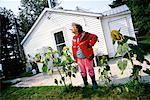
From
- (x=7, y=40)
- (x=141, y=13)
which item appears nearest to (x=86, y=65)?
(x=7, y=40)

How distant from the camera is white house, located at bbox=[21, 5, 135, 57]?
14605 mm

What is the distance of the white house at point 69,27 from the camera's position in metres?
14.6

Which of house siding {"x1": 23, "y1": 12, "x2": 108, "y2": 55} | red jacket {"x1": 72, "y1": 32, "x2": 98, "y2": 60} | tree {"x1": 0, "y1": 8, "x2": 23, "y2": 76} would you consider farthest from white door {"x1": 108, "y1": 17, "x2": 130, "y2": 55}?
tree {"x1": 0, "y1": 8, "x2": 23, "y2": 76}

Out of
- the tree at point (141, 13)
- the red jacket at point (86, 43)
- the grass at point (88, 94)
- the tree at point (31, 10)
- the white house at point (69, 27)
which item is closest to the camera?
the grass at point (88, 94)

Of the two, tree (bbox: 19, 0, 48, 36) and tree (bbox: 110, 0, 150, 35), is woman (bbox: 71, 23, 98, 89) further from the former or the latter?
tree (bbox: 19, 0, 48, 36)

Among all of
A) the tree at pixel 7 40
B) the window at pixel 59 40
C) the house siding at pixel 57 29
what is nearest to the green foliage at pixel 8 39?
the tree at pixel 7 40

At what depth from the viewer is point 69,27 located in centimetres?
1565

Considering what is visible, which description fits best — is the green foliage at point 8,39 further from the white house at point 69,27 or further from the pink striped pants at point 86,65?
the pink striped pants at point 86,65

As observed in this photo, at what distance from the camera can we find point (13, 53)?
2764 centimetres

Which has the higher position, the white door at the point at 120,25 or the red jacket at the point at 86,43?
the white door at the point at 120,25

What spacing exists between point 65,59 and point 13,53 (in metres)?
21.6

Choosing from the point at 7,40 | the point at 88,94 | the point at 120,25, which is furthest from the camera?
the point at 7,40

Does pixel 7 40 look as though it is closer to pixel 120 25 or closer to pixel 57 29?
pixel 57 29

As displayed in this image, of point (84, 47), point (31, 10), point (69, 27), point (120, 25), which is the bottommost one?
point (84, 47)
